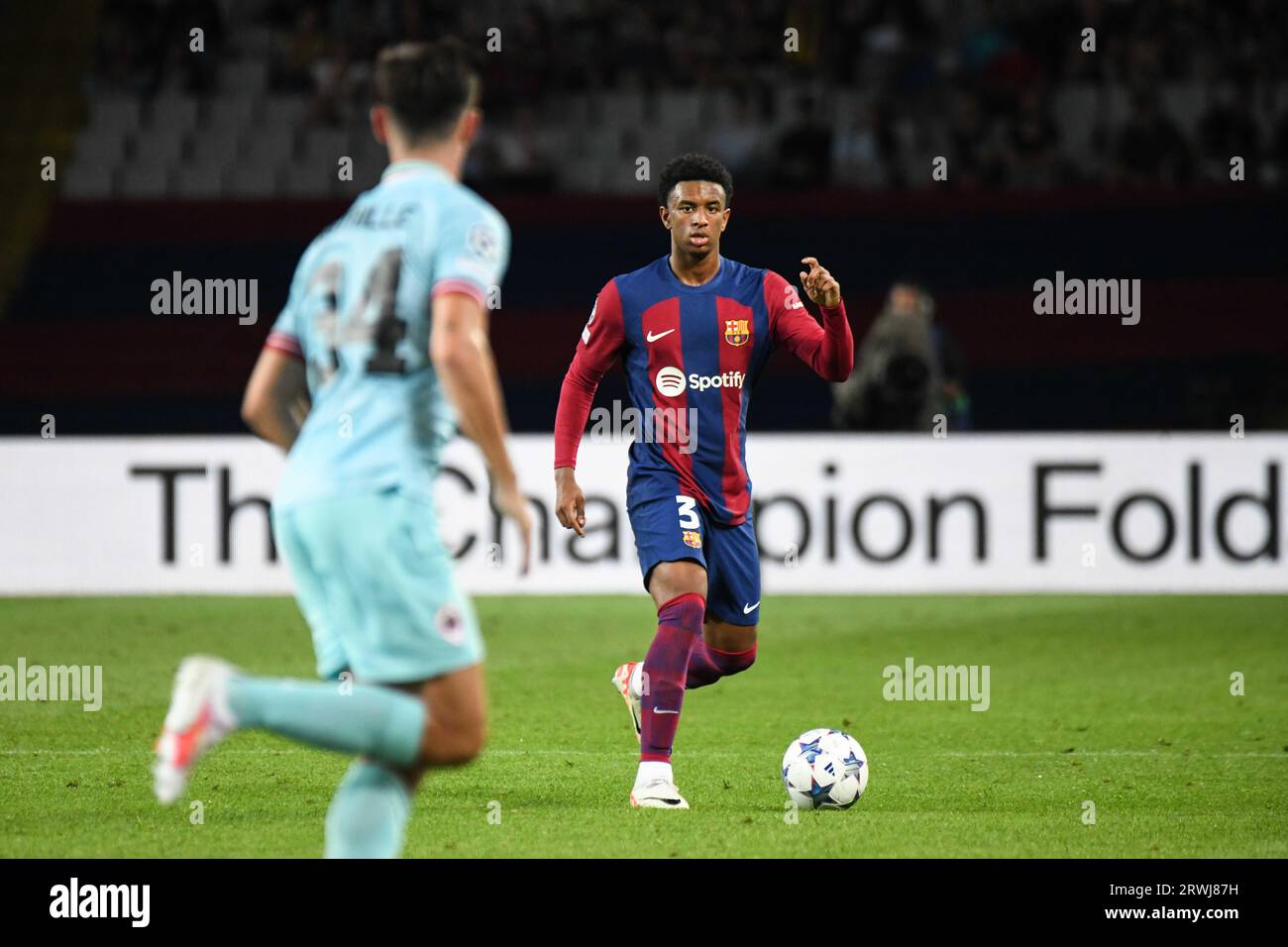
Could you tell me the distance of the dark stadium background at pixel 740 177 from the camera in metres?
17.4

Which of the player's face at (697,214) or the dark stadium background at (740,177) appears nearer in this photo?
the player's face at (697,214)

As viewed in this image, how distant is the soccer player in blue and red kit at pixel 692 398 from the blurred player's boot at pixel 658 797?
0.32 ft

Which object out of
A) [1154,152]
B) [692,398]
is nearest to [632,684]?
[692,398]

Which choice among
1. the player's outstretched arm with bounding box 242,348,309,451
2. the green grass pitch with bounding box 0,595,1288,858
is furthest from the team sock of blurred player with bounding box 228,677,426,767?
the green grass pitch with bounding box 0,595,1288,858

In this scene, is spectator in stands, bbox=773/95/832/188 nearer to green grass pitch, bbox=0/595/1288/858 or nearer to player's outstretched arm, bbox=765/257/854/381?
green grass pitch, bbox=0/595/1288/858


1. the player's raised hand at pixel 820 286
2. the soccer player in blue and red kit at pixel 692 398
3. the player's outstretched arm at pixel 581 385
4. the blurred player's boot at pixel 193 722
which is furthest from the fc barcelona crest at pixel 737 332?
the blurred player's boot at pixel 193 722

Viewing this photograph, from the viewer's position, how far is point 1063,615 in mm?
13055

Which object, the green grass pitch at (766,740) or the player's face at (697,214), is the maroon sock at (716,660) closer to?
the green grass pitch at (766,740)

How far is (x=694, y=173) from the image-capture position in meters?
6.84

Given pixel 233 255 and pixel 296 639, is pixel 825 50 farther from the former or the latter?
pixel 296 639

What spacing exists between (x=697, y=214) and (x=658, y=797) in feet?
6.32

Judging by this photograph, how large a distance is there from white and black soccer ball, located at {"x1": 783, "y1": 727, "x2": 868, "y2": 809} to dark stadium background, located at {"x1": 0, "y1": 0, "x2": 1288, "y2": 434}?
10.2 metres

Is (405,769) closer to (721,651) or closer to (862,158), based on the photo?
(721,651)
